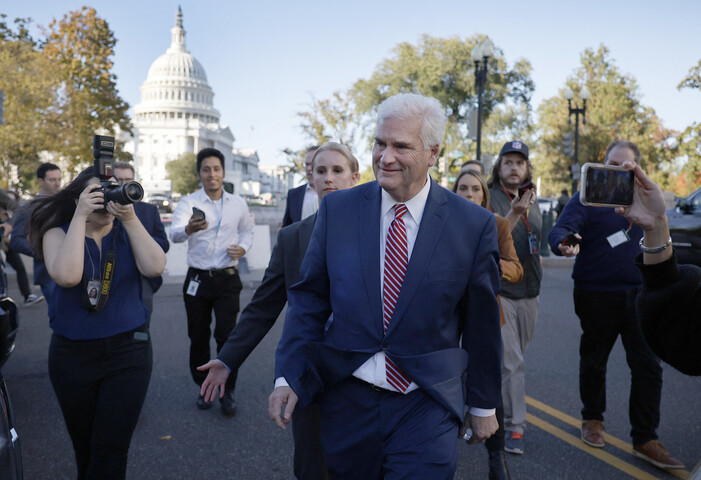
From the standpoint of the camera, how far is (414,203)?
8.29 ft

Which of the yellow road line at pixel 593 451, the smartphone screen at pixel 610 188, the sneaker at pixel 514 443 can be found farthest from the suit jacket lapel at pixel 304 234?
the yellow road line at pixel 593 451

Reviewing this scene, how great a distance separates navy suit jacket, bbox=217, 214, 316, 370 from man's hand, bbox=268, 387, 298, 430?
560 millimetres

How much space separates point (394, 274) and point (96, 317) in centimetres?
166

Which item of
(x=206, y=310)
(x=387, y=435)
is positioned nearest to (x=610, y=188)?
A: (x=387, y=435)

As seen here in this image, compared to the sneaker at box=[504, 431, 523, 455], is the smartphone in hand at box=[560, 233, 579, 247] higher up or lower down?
higher up

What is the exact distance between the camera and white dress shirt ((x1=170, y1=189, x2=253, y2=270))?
5.80 m

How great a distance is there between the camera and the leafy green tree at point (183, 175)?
96.3m

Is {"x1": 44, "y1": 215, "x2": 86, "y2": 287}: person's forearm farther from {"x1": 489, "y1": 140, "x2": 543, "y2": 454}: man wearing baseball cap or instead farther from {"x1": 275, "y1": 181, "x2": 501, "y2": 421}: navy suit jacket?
{"x1": 489, "y1": 140, "x2": 543, "y2": 454}: man wearing baseball cap

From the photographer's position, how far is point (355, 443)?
238 cm

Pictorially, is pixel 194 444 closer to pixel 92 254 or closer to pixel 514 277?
pixel 92 254

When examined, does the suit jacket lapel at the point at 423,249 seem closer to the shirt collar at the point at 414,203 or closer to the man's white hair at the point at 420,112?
the shirt collar at the point at 414,203

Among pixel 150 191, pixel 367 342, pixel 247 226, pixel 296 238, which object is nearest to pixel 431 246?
pixel 367 342

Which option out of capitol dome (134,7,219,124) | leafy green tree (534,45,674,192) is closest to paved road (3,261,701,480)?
leafy green tree (534,45,674,192)

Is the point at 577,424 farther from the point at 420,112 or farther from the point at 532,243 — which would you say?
the point at 420,112
